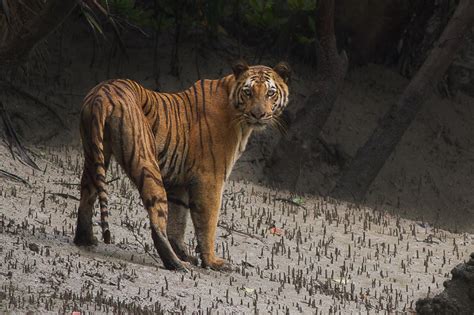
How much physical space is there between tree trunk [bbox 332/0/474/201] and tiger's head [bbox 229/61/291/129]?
595 centimetres

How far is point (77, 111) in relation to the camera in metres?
16.0

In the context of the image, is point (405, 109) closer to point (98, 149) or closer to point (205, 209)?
point (205, 209)

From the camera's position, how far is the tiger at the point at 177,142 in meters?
8.48

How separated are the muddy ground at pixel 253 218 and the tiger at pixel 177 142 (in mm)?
340

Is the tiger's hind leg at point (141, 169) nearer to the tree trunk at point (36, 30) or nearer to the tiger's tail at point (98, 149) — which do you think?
the tiger's tail at point (98, 149)

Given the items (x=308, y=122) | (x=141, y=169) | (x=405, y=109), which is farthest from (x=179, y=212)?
(x=405, y=109)

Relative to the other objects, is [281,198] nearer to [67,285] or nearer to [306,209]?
[306,209]

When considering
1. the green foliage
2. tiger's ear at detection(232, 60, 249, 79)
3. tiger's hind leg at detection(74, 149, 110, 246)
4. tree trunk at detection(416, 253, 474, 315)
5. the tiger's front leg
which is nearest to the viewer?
tiger's hind leg at detection(74, 149, 110, 246)

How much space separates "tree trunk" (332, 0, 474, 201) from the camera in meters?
14.9

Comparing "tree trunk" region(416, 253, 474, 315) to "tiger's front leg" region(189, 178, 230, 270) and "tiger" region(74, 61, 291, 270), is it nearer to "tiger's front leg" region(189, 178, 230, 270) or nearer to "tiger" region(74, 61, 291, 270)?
"tiger" region(74, 61, 291, 270)

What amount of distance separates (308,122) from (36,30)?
761 cm

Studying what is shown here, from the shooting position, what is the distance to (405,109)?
15.3 metres

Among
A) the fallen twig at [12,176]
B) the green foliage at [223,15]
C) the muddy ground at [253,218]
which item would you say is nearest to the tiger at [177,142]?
the muddy ground at [253,218]

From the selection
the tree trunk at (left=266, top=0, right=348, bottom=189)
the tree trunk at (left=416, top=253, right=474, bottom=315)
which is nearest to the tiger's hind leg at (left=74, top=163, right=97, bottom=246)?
the tree trunk at (left=416, top=253, right=474, bottom=315)
